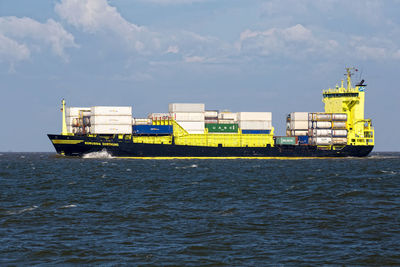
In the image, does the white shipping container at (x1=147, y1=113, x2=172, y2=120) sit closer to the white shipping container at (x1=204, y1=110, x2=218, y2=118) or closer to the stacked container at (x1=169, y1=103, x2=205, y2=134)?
the stacked container at (x1=169, y1=103, x2=205, y2=134)

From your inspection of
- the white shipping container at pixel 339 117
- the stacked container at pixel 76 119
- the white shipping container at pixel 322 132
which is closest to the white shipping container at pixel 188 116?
the stacked container at pixel 76 119

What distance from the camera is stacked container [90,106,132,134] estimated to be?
300 feet

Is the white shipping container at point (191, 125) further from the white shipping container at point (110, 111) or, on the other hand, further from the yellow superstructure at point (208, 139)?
the white shipping container at point (110, 111)

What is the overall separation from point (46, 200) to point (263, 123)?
74.1m

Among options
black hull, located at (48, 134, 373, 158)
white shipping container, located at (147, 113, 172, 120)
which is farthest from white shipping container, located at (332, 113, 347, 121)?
white shipping container, located at (147, 113, 172, 120)

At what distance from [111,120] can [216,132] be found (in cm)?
2108

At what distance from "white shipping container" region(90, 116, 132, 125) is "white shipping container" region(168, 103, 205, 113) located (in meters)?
9.89

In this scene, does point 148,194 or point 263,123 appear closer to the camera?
point 148,194

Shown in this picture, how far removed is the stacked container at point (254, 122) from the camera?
327 feet

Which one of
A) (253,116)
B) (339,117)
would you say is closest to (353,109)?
(339,117)

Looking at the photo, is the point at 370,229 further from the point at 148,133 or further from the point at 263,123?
the point at 263,123

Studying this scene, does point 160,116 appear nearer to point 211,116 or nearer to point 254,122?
point 211,116

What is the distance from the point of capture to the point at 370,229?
69.9 ft

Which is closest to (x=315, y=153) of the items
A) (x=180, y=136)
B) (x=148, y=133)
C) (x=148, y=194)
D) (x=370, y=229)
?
(x=180, y=136)
